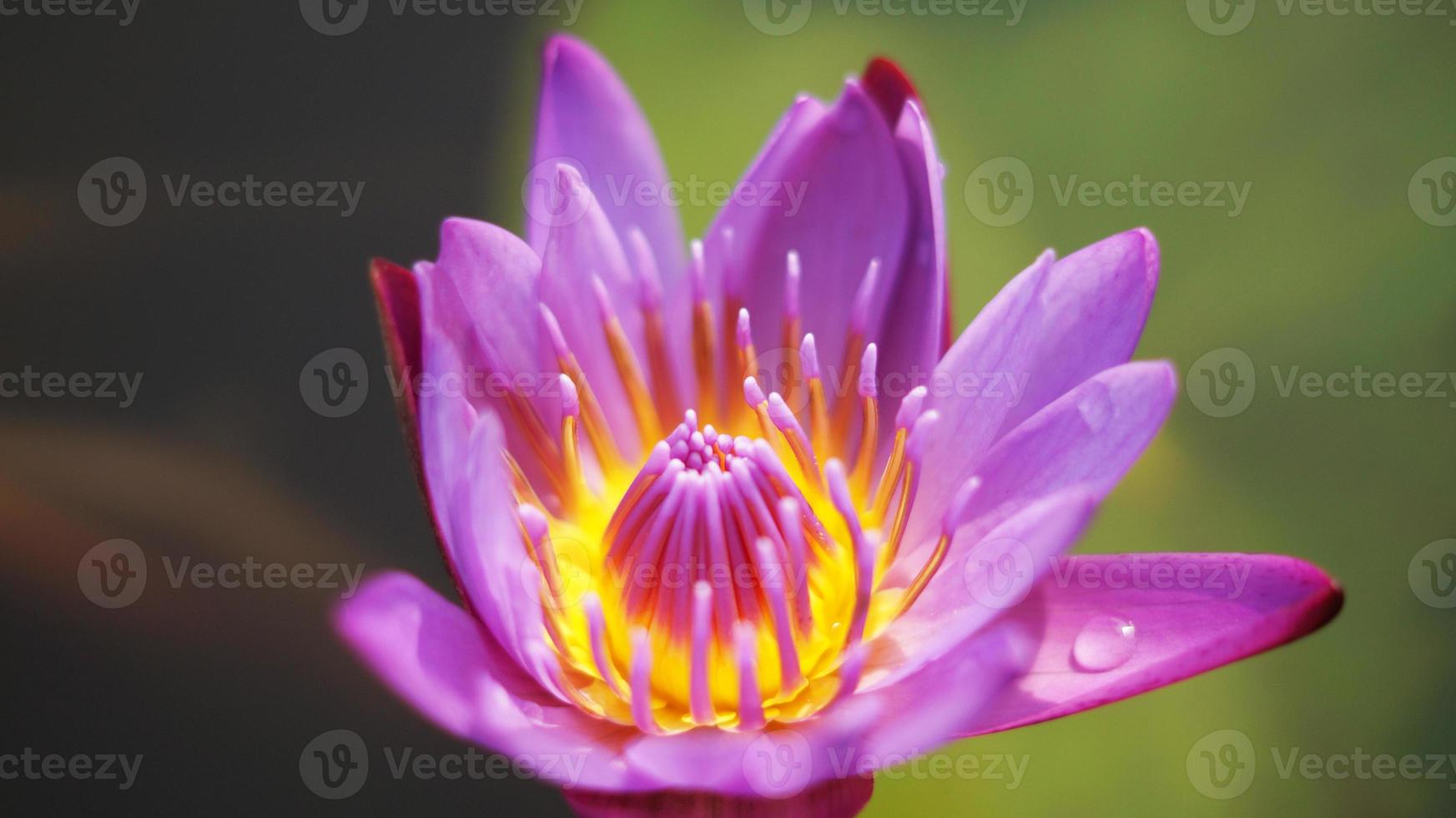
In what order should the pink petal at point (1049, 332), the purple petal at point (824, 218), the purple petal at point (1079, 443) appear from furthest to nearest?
the purple petal at point (824, 218) → the pink petal at point (1049, 332) → the purple petal at point (1079, 443)

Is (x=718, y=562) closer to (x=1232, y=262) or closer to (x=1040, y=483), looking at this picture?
(x=1040, y=483)

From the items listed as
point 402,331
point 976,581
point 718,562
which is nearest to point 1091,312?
point 976,581

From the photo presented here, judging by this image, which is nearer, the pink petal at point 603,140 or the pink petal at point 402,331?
the pink petal at point 402,331

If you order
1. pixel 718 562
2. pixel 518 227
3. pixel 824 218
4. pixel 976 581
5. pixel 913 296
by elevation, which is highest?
pixel 518 227

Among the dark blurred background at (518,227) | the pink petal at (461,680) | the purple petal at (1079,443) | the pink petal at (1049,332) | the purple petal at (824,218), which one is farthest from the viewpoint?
the dark blurred background at (518,227)

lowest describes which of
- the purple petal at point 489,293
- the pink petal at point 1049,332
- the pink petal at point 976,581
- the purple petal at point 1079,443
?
the pink petal at point 976,581

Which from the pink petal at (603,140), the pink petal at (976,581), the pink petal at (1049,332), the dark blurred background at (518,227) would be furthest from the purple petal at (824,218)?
the dark blurred background at (518,227)

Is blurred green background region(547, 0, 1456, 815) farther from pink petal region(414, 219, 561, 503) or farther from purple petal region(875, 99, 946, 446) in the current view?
pink petal region(414, 219, 561, 503)

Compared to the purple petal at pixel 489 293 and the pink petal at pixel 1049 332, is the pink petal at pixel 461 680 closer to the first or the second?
the purple petal at pixel 489 293

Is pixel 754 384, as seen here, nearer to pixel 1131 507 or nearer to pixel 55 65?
pixel 1131 507
